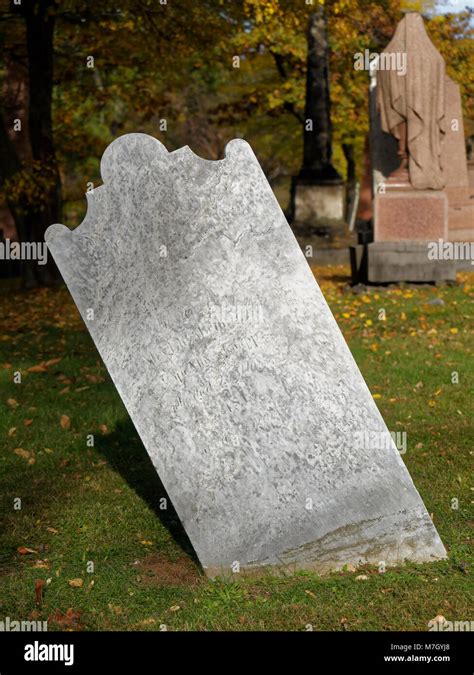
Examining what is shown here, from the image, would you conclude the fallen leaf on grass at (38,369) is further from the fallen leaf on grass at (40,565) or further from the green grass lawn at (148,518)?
the fallen leaf on grass at (40,565)

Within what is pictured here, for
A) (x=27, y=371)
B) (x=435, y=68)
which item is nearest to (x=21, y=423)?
(x=27, y=371)

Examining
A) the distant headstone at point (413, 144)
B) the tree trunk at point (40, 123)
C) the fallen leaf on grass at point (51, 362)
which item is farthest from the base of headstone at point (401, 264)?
the tree trunk at point (40, 123)

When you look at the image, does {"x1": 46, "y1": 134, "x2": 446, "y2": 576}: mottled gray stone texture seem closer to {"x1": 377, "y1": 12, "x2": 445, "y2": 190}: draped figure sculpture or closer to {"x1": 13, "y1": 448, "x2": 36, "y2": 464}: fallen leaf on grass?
{"x1": 13, "y1": 448, "x2": 36, "y2": 464}: fallen leaf on grass

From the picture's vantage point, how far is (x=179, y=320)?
4465 millimetres

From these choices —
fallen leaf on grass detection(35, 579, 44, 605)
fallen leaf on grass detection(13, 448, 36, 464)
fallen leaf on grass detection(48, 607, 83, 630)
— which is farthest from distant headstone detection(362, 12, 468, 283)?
fallen leaf on grass detection(48, 607, 83, 630)

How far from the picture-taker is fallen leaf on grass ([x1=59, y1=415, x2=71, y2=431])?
7492mm

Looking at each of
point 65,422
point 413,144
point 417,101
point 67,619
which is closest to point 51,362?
point 65,422

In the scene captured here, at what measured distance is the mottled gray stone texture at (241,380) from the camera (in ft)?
14.3

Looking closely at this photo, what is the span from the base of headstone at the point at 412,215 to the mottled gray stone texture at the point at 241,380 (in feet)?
32.1

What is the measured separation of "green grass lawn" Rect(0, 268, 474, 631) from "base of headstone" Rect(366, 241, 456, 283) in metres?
3.02

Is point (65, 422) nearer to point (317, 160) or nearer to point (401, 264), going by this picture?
point (401, 264)
